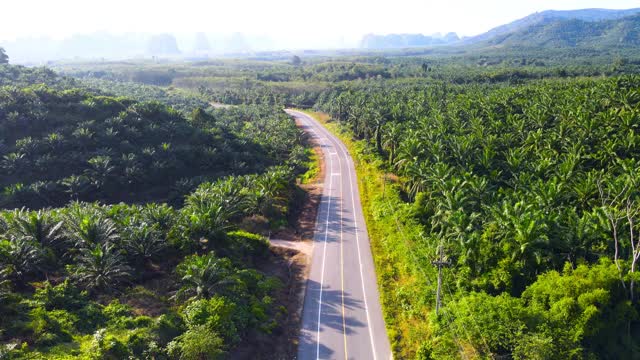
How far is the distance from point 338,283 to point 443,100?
238 feet

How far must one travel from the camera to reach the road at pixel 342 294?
26.8 metres

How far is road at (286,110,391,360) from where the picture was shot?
26828mm

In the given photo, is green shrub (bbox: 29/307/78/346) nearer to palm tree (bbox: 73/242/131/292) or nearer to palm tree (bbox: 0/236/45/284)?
palm tree (bbox: 73/242/131/292)

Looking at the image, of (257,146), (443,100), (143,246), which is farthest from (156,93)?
(143,246)

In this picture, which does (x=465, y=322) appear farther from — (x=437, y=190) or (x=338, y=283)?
(x=437, y=190)

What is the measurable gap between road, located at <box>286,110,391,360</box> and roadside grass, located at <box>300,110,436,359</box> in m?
0.80

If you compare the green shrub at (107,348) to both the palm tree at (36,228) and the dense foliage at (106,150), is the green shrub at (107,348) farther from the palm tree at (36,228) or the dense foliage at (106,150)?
the dense foliage at (106,150)

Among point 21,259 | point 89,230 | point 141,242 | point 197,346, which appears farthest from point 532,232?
point 21,259

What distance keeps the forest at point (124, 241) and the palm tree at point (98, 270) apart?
0.09 meters

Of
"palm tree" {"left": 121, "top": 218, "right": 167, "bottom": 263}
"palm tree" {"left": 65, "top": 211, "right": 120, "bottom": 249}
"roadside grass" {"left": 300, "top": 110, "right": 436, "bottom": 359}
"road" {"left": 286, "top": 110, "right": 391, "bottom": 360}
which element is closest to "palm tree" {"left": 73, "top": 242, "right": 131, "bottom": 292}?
"palm tree" {"left": 65, "top": 211, "right": 120, "bottom": 249}

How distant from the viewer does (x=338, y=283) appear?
34469 mm

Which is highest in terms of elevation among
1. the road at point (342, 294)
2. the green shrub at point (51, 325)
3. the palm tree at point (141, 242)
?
the palm tree at point (141, 242)

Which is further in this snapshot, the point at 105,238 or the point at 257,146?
the point at 257,146

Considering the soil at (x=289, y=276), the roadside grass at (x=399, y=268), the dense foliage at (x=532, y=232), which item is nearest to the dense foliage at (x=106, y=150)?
the soil at (x=289, y=276)
